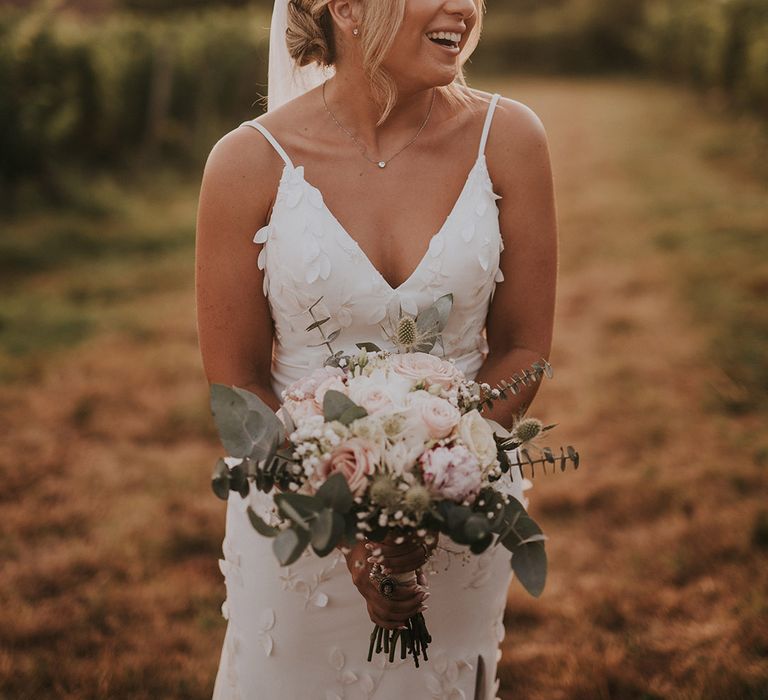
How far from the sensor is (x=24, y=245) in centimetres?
884

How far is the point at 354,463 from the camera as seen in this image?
1.78m

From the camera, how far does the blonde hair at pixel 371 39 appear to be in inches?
89.1

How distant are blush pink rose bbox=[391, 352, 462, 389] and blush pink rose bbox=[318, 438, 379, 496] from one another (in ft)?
0.76

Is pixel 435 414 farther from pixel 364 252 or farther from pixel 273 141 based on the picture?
pixel 273 141

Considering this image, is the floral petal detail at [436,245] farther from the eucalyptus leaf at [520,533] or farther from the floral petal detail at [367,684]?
the floral petal detail at [367,684]

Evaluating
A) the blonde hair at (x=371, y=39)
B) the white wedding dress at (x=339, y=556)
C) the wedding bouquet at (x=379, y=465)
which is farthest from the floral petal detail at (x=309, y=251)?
the wedding bouquet at (x=379, y=465)

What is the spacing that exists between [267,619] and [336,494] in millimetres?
951

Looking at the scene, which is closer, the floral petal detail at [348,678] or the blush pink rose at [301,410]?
the blush pink rose at [301,410]

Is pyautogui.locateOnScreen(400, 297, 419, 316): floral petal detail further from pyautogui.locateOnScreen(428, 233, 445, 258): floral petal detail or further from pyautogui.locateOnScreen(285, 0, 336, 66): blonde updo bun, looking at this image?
pyautogui.locateOnScreen(285, 0, 336, 66): blonde updo bun

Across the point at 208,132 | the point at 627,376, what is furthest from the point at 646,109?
the point at 627,376

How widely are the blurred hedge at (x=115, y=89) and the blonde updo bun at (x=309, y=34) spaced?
576 centimetres

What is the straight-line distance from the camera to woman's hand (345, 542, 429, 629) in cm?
206

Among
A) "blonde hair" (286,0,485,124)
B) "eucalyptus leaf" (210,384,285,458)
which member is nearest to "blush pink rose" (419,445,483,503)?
"eucalyptus leaf" (210,384,285,458)

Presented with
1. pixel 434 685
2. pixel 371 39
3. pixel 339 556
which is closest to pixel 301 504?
pixel 339 556
